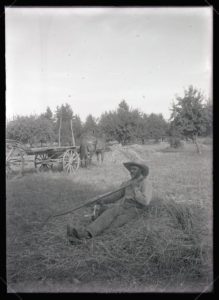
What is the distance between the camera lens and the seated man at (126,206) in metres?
3.47

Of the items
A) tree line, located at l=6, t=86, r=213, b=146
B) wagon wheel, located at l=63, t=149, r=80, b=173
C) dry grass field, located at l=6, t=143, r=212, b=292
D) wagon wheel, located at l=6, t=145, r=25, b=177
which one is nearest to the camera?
dry grass field, located at l=6, t=143, r=212, b=292

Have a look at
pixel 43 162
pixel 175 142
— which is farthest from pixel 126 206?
pixel 175 142

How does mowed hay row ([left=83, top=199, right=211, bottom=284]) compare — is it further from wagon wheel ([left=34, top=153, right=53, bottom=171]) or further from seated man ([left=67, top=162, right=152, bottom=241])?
wagon wheel ([left=34, top=153, right=53, bottom=171])

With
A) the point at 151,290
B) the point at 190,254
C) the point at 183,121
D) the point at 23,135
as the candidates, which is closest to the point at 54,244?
the point at 151,290

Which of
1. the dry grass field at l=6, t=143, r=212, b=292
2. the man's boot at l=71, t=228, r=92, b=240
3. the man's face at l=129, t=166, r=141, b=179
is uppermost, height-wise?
the man's face at l=129, t=166, r=141, b=179

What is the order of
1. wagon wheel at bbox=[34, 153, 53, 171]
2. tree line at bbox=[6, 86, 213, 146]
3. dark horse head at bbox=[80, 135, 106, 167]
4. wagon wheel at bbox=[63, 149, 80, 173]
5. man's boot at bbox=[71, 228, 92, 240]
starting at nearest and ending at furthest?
man's boot at bbox=[71, 228, 92, 240]
tree line at bbox=[6, 86, 213, 146]
wagon wheel at bbox=[34, 153, 53, 171]
wagon wheel at bbox=[63, 149, 80, 173]
dark horse head at bbox=[80, 135, 106, 167]

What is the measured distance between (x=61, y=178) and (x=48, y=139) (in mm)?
1110

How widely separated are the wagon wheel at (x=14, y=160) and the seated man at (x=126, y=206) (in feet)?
11.0

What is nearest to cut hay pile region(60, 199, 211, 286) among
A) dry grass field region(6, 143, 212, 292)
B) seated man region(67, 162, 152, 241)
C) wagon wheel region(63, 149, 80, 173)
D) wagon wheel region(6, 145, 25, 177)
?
dry grass field region(6, 143, 212, 292)

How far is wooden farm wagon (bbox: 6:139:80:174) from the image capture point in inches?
252

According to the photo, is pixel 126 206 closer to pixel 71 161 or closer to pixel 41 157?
pixel 41 157

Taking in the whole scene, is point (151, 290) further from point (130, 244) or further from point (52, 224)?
point (52, 224)

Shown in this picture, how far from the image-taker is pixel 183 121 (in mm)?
10305

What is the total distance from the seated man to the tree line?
4.23 feet
